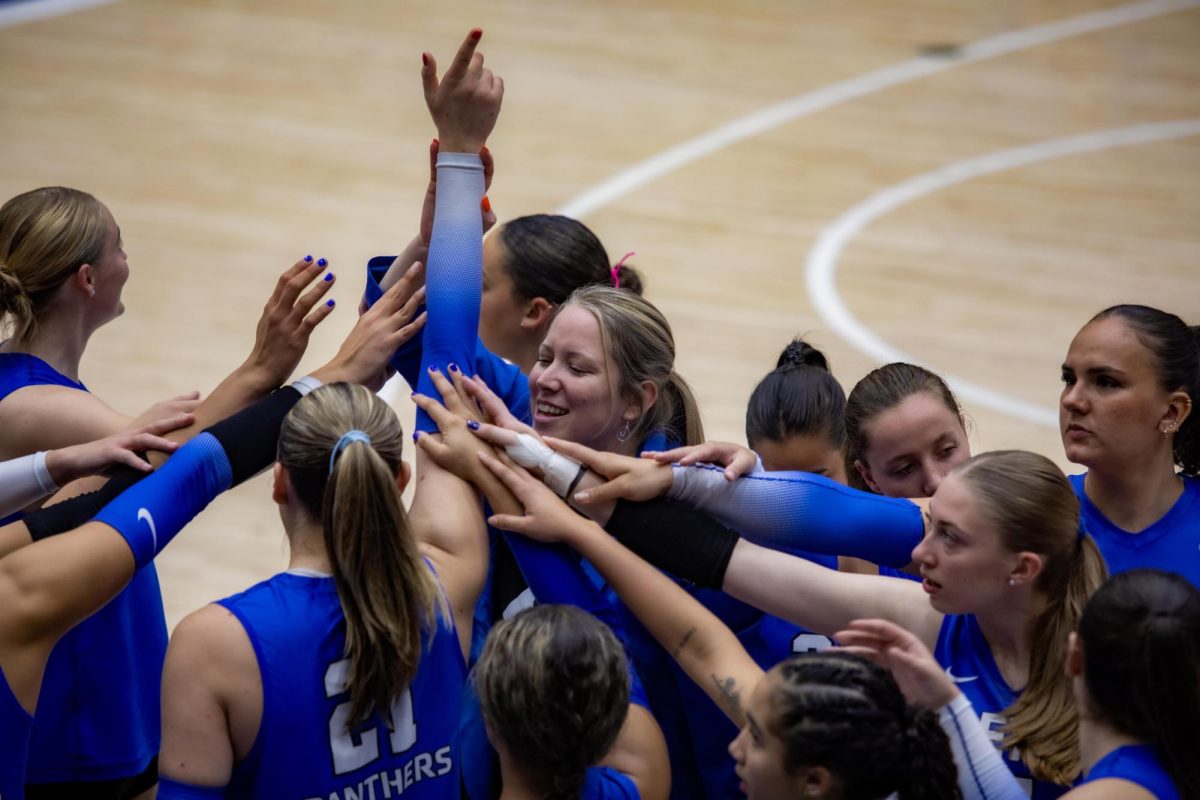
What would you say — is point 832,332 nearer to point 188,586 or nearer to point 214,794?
point 188,586

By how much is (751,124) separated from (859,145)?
82cm

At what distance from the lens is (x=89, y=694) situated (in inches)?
135

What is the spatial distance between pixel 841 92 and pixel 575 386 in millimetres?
8391

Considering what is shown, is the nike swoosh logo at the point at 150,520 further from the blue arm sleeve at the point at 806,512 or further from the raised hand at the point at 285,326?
the blue arm sleeve at the point at 806,512

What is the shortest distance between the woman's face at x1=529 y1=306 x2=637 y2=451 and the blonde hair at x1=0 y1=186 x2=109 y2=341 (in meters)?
1.18

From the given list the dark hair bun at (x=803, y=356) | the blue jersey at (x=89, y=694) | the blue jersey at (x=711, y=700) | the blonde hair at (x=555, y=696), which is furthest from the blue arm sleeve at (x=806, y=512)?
the blue jersey at (x=89, y=694)

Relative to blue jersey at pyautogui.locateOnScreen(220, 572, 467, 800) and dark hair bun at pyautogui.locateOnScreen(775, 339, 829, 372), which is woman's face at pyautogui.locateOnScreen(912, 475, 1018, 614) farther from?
dark hair bun at pyautogui.locateOnScreen(775, 339, 829, 372)

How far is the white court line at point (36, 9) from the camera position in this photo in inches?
440

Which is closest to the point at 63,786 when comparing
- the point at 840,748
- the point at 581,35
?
the point at 840,748

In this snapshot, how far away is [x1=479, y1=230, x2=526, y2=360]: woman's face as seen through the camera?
3871 millimetres

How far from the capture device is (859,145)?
10.3 m

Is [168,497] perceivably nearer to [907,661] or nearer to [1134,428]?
[907,661]

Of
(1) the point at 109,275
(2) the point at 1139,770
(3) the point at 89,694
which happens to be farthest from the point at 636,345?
(3) the point at 89,694

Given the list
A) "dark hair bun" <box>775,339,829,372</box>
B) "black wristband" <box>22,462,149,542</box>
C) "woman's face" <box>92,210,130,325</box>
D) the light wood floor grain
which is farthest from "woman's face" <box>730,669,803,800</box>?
the light wood floor grain
